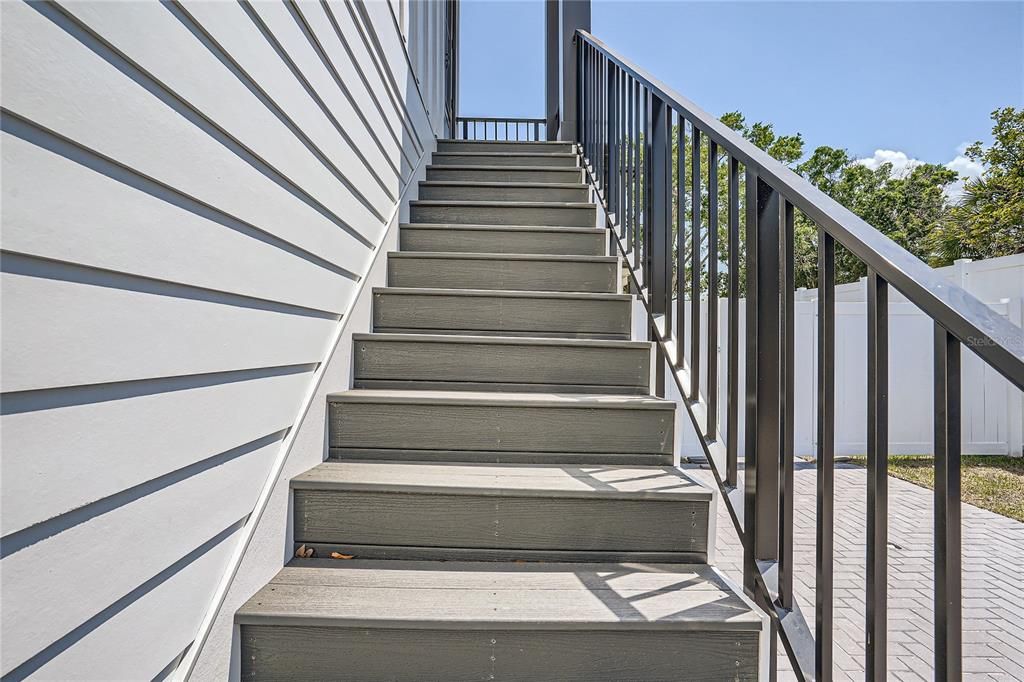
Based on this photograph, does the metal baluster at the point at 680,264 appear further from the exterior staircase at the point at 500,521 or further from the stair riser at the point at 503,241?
the stair riser at the point at 503,241

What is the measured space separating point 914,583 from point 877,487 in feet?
7.87

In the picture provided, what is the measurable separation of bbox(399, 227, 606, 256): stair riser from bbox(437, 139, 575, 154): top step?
1498 mm

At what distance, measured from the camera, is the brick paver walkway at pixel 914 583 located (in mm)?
1995

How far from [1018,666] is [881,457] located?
187 centimetres

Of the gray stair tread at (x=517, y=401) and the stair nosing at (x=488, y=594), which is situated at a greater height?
the gray stair tread at (x=517, y=401)

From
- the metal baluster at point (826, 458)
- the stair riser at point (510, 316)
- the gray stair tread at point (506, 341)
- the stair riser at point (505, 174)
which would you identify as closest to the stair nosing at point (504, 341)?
the gray stair tread at point (506, 341)

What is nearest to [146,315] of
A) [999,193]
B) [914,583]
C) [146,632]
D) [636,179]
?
[146,632]

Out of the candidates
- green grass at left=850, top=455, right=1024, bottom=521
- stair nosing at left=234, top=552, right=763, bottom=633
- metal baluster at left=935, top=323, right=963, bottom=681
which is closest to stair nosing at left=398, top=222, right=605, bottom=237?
stair nosing at left=234, top=552, right=763, bottom=633

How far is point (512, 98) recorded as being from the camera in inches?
406

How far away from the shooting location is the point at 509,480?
1467mm

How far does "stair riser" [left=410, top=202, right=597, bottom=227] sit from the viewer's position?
282cm

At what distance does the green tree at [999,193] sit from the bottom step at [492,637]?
11010mm

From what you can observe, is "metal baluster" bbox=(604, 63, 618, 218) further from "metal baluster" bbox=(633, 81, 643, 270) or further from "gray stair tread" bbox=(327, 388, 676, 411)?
"gray stair tread" bbox=(327, 388, 676, 411)

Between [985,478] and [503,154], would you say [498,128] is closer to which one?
[503,154]
